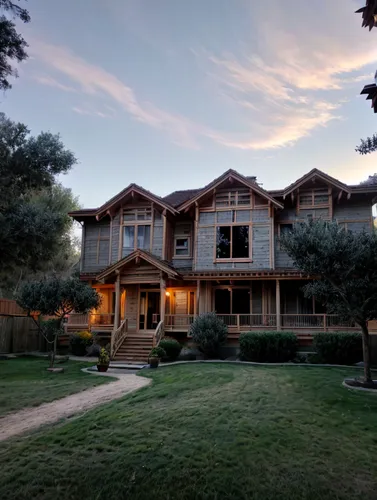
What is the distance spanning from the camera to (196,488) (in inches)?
205

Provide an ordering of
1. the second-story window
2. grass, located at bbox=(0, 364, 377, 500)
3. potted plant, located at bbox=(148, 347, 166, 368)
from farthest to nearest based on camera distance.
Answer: the second-story window < potted plant, located at bbox=(148, 347, 166, 368) < grass, located at bbox=(0, 364, 377, 500)

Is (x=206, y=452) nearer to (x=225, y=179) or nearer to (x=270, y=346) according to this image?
(x=270, y=346)

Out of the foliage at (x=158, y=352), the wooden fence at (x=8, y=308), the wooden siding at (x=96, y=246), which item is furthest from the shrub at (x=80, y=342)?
the wooden fence at (x=8, y=308)

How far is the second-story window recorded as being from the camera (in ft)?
79.2

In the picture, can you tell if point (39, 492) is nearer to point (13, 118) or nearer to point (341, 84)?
point (13, 118)

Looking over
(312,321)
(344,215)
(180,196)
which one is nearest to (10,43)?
(312,321)

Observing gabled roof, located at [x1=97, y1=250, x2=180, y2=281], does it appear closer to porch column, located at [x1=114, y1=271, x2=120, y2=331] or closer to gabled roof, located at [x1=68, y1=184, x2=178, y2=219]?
porch column, located at [x1=114, y1=271, x2=120, y2=331]

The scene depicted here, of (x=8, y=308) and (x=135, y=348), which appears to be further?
(x=8, y=308)

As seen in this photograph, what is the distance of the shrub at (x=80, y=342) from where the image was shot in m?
22.0

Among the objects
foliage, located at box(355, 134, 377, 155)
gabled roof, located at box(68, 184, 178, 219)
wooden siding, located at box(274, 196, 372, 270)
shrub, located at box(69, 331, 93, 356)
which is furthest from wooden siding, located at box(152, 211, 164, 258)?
foliage, located at box(355, 134, 377, 155)

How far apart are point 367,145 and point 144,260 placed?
16.2 meters

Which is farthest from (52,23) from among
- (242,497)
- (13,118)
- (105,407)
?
(242,497)

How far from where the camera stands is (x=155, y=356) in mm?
17047

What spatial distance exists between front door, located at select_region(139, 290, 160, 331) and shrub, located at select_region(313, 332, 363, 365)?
10404 mm
